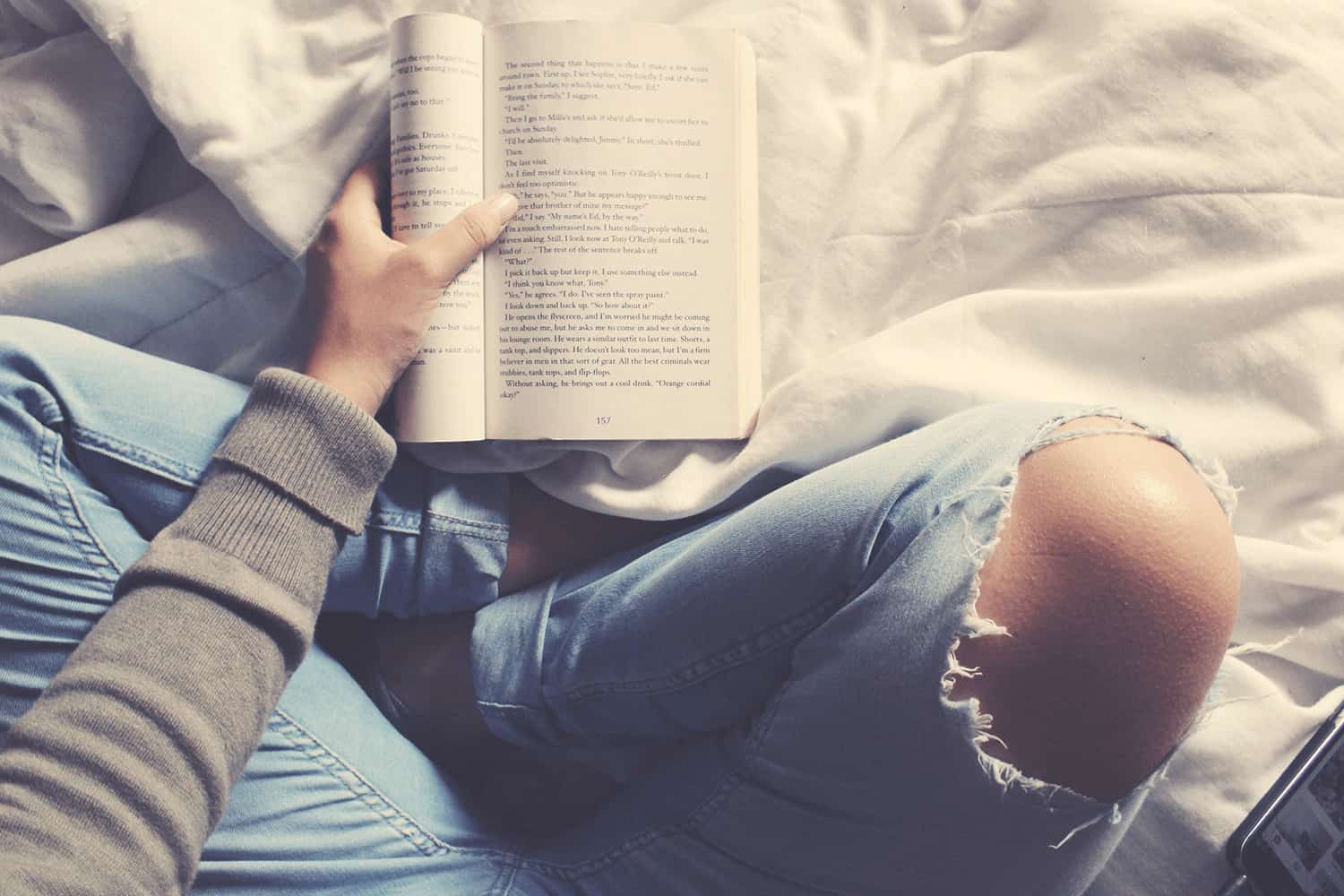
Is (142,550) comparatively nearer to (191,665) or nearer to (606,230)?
(191,665)

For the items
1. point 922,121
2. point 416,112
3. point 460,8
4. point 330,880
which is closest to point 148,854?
point 330,880

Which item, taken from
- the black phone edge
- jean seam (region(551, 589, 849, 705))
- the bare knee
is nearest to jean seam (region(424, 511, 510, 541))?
jean seam (region(551, 589, 849, 705))

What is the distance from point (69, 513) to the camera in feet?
1.95

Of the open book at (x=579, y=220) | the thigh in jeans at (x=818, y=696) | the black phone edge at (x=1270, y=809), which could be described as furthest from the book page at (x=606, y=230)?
the black phone edge at (x=1270, y=809)

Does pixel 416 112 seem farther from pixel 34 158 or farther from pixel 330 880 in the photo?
pixel 330 880

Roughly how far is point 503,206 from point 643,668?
1.02 feet

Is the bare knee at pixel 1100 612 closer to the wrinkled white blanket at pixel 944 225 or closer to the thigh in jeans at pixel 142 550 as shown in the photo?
the wrinkled white blanket at pixel 944 225

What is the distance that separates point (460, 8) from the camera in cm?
70

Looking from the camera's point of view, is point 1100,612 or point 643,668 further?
point 643,668

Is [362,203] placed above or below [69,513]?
above

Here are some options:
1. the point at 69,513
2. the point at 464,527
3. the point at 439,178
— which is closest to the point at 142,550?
the point at 69,513

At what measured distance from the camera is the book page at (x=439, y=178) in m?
0.63

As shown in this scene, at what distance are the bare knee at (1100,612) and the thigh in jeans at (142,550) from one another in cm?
35

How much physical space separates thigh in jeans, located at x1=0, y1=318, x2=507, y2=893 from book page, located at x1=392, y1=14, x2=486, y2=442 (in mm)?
72
